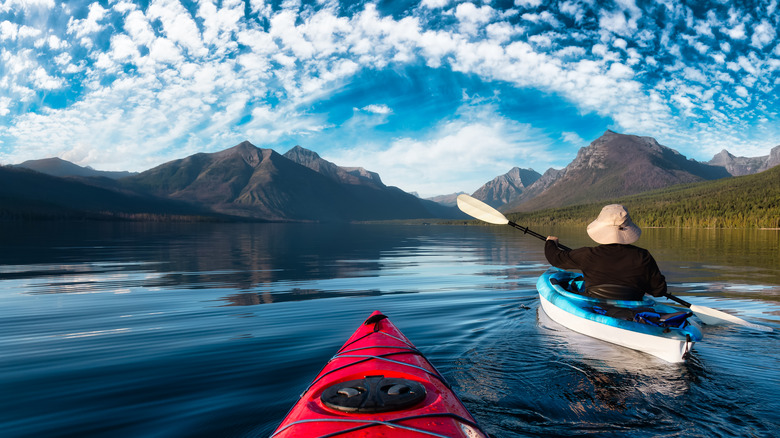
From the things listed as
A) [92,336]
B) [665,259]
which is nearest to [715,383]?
[92,336]

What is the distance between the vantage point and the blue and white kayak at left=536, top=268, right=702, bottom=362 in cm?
653

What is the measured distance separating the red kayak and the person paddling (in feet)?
15.5

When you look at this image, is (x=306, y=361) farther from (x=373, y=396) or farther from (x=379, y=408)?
(x=379, y=408)

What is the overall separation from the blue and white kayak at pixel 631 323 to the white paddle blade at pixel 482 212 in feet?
13.9

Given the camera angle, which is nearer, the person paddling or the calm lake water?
the calm lake water

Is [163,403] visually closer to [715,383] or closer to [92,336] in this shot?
[92,336]

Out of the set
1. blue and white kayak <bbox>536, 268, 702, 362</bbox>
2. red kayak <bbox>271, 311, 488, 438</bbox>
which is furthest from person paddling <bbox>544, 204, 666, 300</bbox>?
red kayak <bbox>271, 311, 488, 438</bbox>

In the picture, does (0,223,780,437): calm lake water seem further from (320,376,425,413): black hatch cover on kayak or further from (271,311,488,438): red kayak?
(320,376,425,413): black hatch cover on kayak

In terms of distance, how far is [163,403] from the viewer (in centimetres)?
573

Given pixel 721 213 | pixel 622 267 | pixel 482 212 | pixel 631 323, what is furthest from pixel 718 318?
pixel 721 213

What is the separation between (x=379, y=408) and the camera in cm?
354

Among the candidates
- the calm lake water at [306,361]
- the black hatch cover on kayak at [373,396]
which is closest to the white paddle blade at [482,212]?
the calm lake water at [306,361]

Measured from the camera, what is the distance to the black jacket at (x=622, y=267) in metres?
7.51

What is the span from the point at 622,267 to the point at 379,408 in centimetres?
620
